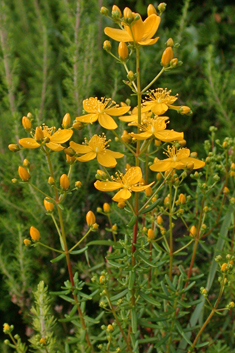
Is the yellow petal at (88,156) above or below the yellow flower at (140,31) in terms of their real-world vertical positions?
below

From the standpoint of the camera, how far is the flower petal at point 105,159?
115cm

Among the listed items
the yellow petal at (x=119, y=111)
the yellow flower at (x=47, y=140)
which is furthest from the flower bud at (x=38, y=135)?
the yellow petal at (x=119, y=111)

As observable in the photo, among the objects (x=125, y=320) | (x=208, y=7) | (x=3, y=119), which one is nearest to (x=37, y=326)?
(x=125, y=320)

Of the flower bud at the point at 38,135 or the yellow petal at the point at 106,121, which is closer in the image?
the flower bud at the point at 38,135

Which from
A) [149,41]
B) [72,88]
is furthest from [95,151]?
[72,88]

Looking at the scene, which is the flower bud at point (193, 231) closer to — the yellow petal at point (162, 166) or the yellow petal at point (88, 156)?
the yellow petal at point (162, 166)

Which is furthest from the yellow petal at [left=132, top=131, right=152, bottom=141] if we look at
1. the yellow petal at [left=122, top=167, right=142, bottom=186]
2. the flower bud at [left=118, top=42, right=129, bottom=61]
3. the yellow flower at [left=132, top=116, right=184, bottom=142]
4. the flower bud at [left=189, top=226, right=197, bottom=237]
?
the flower bud at [left=189, top=226, right=197, bottom=237]

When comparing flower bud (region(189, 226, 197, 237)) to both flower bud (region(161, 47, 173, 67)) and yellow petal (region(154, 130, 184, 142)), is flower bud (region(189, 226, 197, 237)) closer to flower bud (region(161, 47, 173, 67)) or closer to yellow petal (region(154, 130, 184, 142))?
yellow petal (region(154, 130, 184, 142))

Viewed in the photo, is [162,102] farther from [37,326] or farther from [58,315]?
[58,315]

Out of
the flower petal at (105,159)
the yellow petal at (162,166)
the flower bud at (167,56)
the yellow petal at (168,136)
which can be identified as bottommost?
the yellow petal at (162,166)

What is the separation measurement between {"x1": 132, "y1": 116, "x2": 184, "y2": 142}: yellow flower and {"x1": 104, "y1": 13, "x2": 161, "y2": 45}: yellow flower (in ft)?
0.71

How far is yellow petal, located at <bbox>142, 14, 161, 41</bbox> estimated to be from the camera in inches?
40.1

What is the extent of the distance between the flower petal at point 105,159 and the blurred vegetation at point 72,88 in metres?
0.48

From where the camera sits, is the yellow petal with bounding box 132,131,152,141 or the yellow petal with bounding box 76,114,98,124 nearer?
the yellow petal with bounding box 132,131,152,141
